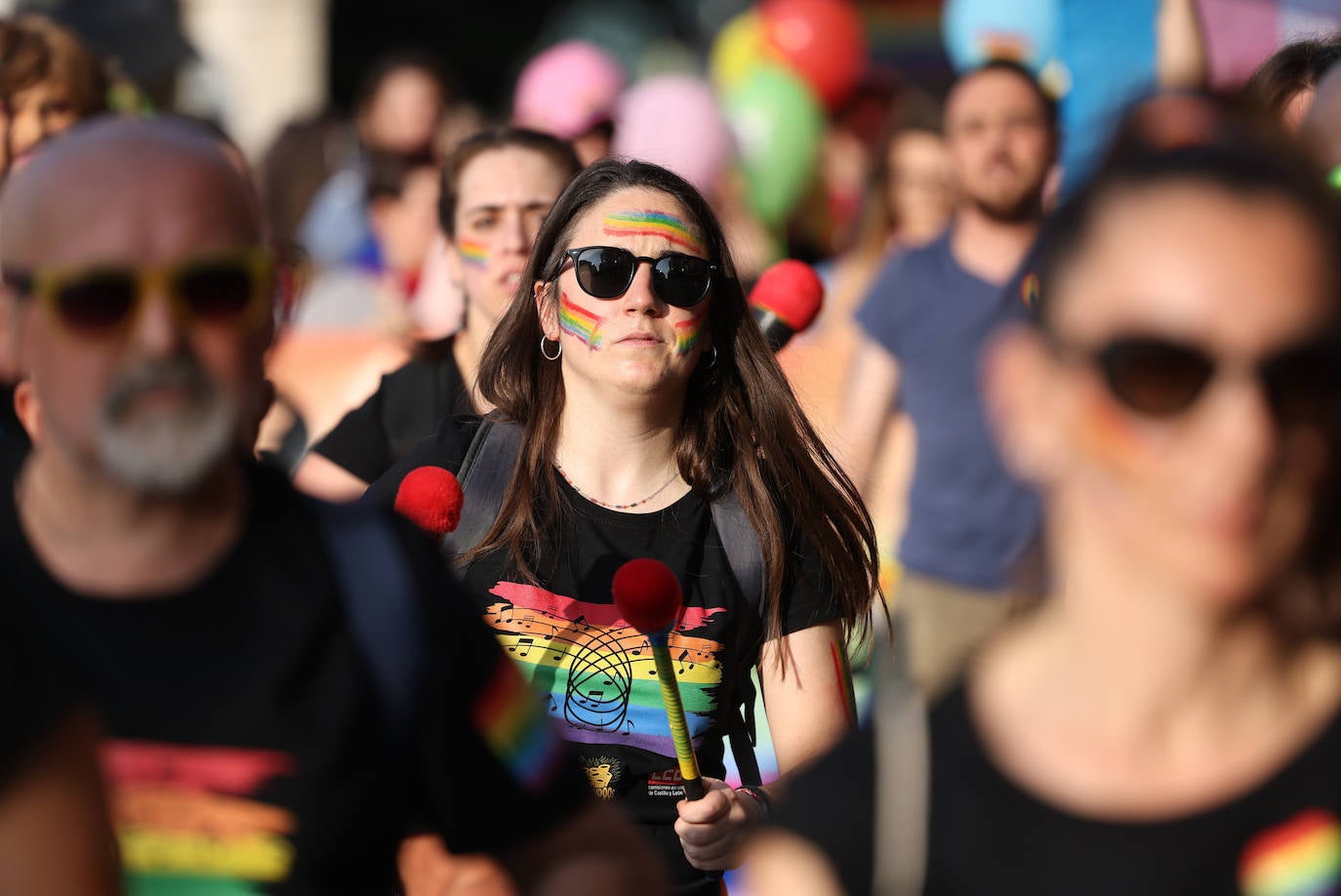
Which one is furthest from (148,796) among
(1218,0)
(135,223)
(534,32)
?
(534,32)

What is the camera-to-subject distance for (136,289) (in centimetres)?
206

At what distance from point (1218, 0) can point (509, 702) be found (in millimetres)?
5293

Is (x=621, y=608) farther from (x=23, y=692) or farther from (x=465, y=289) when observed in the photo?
(x=465, y=289)

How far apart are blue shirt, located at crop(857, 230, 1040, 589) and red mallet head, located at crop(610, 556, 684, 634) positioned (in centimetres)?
273

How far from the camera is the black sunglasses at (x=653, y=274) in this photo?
376 cm

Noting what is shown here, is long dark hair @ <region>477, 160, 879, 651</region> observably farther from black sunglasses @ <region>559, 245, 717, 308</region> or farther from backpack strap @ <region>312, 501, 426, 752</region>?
backpack strap @ <region>312, 501, 426, 752</region>

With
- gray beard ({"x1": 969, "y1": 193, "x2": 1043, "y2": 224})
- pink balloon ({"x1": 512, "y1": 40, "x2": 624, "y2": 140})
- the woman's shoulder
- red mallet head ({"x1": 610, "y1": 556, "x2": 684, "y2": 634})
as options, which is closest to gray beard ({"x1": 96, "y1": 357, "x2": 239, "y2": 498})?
red mallet head ({"x1": 610, "y1": 556, "x2": 684, "y2": 634})

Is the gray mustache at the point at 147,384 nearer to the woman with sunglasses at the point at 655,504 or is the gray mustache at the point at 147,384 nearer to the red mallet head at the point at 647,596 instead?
the red mallet head at the point at 647,596

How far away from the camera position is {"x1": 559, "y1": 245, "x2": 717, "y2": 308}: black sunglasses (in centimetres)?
376

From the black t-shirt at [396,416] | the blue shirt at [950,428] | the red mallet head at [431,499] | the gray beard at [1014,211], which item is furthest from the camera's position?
the gray beard at [1014,211]

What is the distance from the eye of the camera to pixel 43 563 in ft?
6.72

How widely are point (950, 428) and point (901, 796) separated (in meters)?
4.07

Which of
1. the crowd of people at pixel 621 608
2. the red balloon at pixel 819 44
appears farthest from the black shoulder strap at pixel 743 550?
the red balloon at pixel 819 44

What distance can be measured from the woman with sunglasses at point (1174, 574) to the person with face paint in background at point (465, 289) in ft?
8.41
